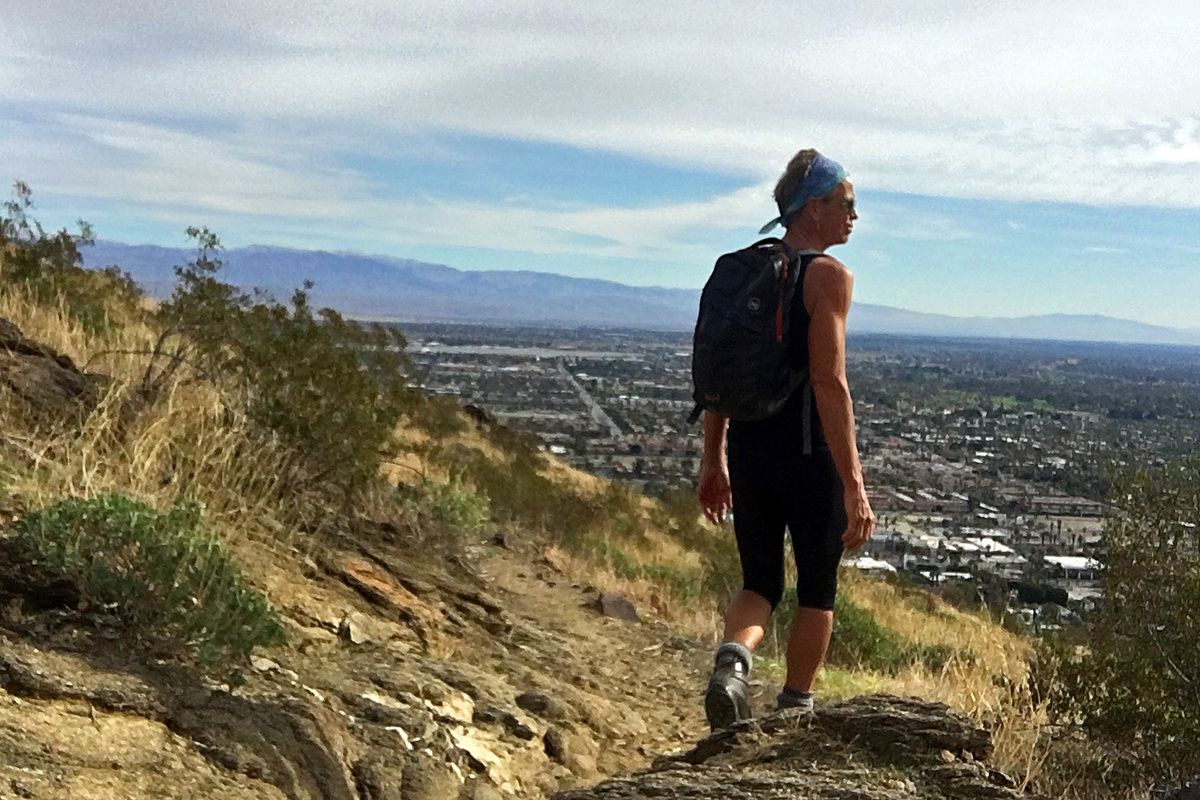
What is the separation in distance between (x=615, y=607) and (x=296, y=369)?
2.12 meters

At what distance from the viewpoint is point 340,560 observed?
4.11 m

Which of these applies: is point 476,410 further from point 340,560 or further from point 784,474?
point 784,474

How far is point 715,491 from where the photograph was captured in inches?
136

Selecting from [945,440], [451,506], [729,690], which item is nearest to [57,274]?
[451,506]

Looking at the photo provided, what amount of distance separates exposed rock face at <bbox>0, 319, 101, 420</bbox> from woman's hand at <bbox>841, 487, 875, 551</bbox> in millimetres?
2756

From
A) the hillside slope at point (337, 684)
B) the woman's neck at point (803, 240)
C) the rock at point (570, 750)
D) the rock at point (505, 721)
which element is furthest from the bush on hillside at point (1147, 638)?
the rock at point (505, 721)

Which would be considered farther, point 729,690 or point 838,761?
point 729,690

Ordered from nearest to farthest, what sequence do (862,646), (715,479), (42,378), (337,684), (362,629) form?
(337,684) < (715,479) < (362,629) < (42,378) < (862,646)

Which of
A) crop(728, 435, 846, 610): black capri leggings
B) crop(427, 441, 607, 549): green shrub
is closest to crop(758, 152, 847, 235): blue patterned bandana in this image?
crop(728, 435, 846, 610): black capri leggings

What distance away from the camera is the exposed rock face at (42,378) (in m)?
3.97

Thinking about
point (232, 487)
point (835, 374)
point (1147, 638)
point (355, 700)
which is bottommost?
point (355, 700)

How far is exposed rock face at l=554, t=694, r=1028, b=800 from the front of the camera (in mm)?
2314

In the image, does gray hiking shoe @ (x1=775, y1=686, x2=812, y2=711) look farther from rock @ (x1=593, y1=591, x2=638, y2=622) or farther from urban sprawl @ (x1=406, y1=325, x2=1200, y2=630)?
rock @ (x1=593, y1=591, x2=638, y2=622)

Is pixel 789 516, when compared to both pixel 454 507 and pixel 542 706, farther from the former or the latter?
pixel 454 507
